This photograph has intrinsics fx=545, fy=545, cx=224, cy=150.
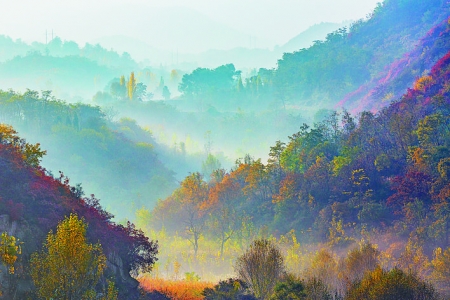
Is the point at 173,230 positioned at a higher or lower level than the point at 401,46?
lower

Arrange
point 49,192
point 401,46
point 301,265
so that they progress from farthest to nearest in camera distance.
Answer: point 401,46, point 301,265, point 49,192

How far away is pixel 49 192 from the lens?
3206 cm

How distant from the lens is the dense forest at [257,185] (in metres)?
28.8

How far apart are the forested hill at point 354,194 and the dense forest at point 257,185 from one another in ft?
0.64

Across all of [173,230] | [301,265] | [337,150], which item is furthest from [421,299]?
[173,230]

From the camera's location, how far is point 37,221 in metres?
29.3

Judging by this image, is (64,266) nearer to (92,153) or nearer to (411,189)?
(411,189)

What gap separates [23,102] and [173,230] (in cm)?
4745

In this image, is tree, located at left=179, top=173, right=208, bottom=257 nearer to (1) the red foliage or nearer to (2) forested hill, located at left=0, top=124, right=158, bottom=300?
(1) the red foliage

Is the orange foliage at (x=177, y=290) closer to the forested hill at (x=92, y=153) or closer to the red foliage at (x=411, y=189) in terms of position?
the red foliage at (x=411, y=189)

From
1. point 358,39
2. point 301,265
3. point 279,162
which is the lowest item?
point 301,265

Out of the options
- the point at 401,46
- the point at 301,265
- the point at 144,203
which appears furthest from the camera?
the point at 401,46

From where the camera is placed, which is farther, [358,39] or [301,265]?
[358,39]

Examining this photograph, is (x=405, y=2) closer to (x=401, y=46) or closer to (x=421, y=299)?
(x=401, y=46)
